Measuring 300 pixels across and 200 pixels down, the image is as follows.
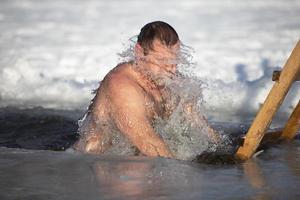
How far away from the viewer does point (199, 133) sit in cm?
381

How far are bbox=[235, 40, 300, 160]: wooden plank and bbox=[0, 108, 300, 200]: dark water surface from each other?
0.23 ft

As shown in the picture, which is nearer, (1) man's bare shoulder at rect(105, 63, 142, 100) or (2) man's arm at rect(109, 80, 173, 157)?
(2) man's arm at rect(109, 80, 173, 157)

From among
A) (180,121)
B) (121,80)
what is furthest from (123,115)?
(180,121)

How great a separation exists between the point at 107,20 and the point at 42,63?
2.03 meters

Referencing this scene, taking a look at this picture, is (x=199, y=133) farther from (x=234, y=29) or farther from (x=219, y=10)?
(x=219, y=10)

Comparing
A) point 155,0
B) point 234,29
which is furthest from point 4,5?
point 234,29

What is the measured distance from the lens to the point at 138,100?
3.29 metres

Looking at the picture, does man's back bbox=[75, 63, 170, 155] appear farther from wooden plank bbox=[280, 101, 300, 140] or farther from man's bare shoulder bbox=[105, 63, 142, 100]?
wooden plank bbox=[280, 101, 300, 140]

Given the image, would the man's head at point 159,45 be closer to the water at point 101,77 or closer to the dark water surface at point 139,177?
the water at point 101,77

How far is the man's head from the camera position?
3.43m

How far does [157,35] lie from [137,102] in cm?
40

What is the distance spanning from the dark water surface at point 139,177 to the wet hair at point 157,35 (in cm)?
70

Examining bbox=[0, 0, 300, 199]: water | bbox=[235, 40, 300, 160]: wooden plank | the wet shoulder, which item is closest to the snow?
→ bbox=[0, 0, 300, 199]: water

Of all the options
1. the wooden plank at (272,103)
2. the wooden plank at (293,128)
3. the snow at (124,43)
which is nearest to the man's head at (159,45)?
the wooden plank at (272,103)
